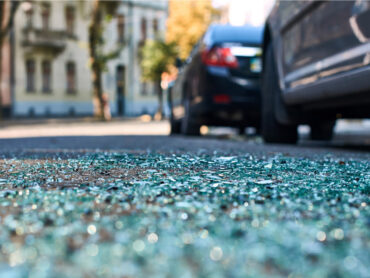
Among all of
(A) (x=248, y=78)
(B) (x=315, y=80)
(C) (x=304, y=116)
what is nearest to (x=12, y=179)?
(B) (x=315, y=80)

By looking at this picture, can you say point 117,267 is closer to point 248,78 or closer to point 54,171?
point 54,171

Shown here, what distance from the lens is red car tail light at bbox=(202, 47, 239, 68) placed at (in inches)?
247

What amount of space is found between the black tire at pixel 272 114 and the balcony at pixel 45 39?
89.8 ft

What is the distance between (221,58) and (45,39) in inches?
1053

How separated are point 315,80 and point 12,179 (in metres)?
2.62

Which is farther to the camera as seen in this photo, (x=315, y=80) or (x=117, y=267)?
(x=315, y=80)

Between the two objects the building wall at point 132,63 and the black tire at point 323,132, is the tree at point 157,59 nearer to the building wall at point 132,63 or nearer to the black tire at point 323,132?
the building wall at point 132,63

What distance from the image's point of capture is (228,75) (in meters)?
6.21

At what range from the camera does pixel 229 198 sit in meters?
1.45

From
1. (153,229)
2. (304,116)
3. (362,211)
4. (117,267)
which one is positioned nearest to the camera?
(117,267)

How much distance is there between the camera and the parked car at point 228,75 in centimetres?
619

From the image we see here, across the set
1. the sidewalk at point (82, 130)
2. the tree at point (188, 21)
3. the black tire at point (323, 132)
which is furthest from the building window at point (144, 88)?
the black tire at point (323, 132)

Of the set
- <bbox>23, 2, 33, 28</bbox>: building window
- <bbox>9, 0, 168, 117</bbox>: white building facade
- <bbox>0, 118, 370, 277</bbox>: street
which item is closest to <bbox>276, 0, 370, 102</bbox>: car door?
<bbox>0, 118, 370, 277</bbox>: street

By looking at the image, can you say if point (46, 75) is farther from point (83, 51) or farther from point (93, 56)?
point (93, 56)
